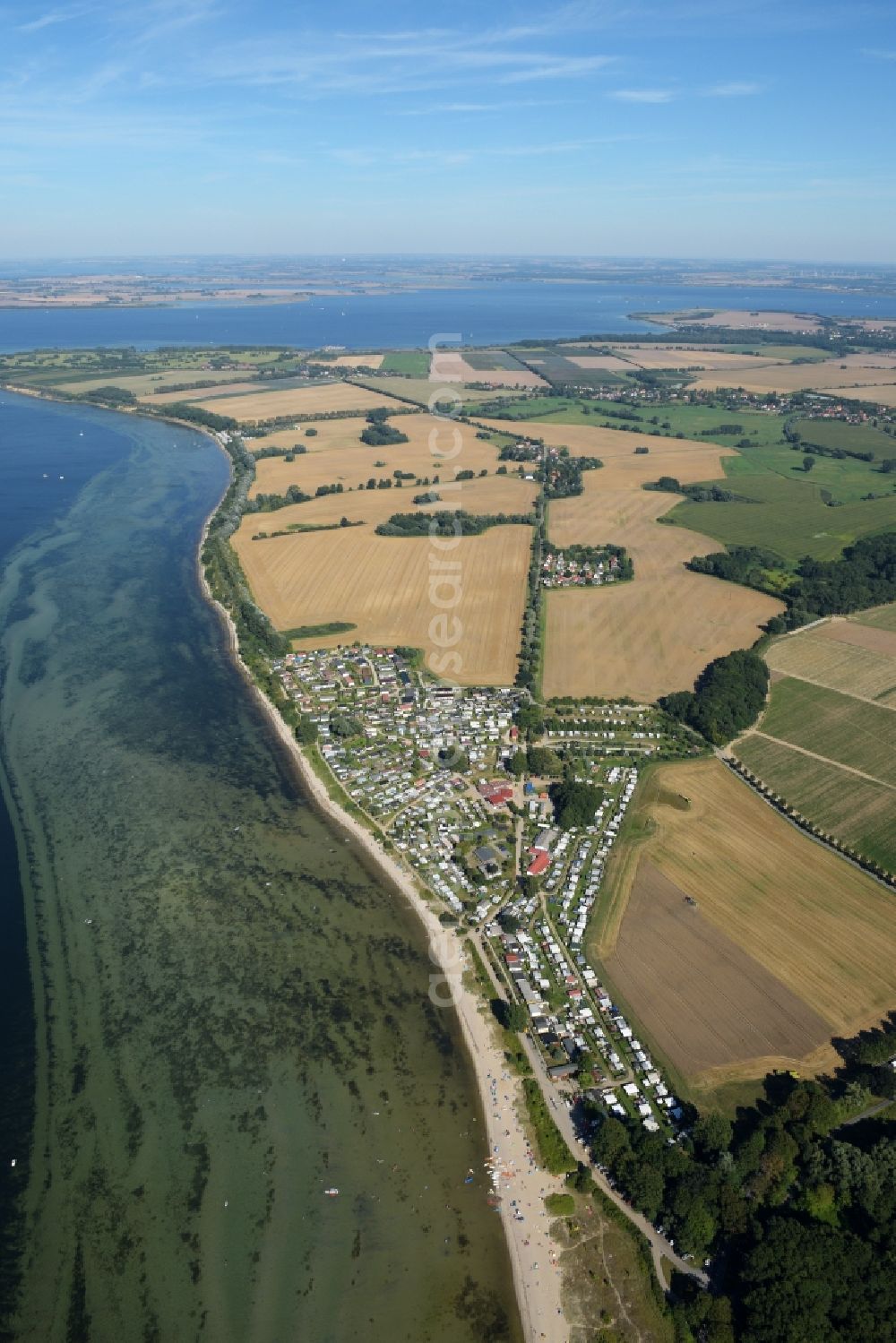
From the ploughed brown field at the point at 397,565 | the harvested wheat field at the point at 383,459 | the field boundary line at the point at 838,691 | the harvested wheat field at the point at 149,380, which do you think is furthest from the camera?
the harvested wheat field at the point at 149,380

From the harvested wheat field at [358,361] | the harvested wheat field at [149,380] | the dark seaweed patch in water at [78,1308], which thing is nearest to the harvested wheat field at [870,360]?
the harvested wheat field at [358,361]

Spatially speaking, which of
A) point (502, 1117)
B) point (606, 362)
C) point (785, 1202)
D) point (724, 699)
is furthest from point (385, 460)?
point (785, 1202)

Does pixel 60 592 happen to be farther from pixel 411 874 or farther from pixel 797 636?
pixel 797 636

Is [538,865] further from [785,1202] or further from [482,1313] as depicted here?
[482,1313]

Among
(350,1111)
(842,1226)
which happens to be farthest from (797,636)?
(350,1111)

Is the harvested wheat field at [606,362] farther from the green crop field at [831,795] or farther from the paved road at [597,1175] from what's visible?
the paved road at [597,1175]
